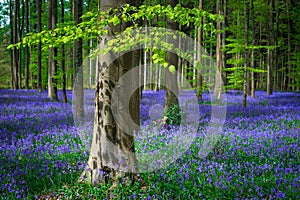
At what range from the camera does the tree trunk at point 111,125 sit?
14.7 feet

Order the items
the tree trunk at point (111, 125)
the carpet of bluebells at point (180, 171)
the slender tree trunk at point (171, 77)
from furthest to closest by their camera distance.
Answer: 1. the slender tree trunk at point (171, 77)
2. the tree trunk at point (111, 125)
3. the carpet of bluebells at point (180, 171)

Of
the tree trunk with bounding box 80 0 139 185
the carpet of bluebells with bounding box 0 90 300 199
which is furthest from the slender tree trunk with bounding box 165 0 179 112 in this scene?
the tree trunk with bounding box 80 0 139 185

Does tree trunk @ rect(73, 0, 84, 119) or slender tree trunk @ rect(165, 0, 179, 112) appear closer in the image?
slender tree trunk @ rect(165, 0, 179, 112)

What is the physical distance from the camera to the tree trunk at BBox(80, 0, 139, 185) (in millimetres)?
4477

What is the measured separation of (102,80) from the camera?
14.9 feet

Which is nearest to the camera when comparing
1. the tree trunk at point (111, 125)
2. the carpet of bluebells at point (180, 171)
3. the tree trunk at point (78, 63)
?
the carpet of bluebells at point (180, 171)

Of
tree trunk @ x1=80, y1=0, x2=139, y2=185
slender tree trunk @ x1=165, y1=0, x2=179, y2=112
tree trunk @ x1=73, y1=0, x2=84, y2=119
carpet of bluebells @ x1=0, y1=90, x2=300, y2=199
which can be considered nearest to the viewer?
carpet of bluebells @ x1=0, y1=90, x2=300, y2=199

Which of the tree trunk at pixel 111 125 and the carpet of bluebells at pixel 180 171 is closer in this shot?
the carpet of bluebells at pixel 180 171

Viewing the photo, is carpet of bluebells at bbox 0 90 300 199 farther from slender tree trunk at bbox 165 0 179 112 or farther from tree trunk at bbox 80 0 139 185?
slender tree trunk at bbox 165 0 179 112

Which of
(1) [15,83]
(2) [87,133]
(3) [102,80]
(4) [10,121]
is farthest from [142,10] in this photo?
(1) [15,83]

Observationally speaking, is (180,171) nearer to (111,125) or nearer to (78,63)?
(111,125)

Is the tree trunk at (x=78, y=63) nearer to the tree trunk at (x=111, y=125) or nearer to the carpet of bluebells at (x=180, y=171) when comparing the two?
the carpet of bluebells at (x=180, y=171)

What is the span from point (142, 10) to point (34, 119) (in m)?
8.53

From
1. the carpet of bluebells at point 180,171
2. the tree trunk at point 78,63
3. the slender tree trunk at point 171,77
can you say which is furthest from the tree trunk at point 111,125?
the tree trunk at point 78,63
